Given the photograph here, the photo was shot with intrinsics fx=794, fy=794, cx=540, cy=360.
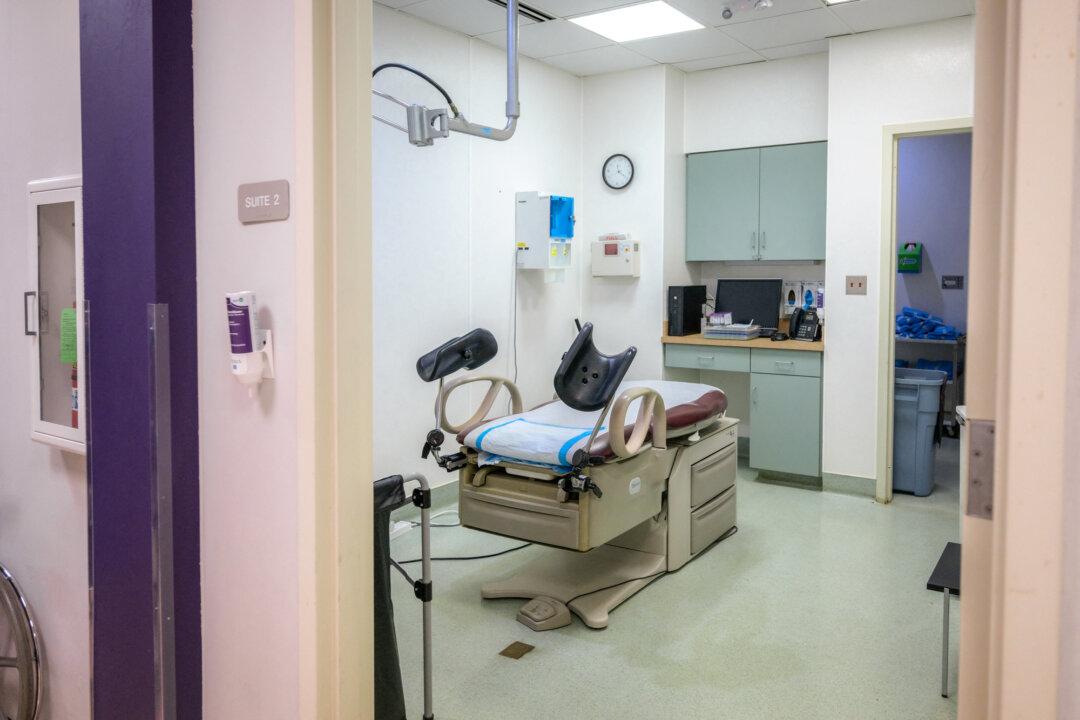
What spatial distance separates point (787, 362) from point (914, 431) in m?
0.89

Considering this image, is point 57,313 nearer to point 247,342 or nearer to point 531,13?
point 247,342

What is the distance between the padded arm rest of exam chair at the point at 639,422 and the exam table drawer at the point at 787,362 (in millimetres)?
2139

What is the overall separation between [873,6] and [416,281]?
2.98 m

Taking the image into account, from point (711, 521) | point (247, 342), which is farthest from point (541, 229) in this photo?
point (247, 342)

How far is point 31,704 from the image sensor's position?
2283 millimetres

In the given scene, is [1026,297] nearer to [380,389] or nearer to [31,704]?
[31,704]

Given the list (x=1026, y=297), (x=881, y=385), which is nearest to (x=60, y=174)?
(x=1026, y=297)

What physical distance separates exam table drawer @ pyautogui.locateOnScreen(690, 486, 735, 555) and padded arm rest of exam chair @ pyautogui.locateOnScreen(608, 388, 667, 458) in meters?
0.70

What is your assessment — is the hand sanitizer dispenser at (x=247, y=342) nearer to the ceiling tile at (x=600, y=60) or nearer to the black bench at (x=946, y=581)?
the black bench at (x=946, y=581)

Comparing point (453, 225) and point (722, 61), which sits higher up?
point (722, 61)

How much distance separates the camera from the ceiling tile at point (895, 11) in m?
4.36

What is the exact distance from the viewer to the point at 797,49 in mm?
5320

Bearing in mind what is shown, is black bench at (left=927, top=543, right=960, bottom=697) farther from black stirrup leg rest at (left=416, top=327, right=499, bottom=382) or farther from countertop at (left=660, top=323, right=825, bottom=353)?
countertop at (left=660, top=323, right=825, bottom=353)

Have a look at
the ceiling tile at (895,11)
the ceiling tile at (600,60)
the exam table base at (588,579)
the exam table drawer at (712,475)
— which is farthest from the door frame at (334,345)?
the ceiling tile at (600,60)
